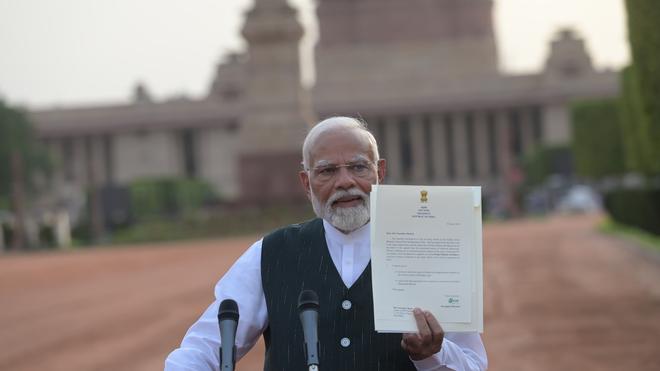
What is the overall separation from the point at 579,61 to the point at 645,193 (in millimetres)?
54980

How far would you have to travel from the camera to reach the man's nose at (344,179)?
4.24 meters

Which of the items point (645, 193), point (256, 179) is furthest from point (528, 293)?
point (256, 179)

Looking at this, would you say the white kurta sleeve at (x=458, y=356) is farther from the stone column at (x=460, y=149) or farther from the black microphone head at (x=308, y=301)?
the stone column at (x=460, y=149)

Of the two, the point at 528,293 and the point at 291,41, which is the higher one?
the point at 291,41

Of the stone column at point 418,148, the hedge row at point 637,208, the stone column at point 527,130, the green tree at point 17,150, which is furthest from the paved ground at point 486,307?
the stone column at point 418,148

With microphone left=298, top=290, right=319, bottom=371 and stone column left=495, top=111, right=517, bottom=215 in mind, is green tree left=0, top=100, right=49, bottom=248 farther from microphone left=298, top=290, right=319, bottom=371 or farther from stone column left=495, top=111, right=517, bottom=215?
microphone left=298, top=290, right=319, bottom=371

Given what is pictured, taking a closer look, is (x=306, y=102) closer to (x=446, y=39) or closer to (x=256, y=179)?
(x=256, y=179)

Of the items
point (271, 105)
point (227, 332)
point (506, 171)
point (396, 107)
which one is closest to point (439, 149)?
point (396, 107)

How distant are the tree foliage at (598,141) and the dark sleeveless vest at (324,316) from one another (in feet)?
132

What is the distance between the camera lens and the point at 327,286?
4.28m

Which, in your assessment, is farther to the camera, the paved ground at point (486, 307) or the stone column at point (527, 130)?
the stone column at point (527, 130)

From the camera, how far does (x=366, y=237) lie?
14.3 ft

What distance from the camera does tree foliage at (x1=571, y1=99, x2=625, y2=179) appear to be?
44.2 meters

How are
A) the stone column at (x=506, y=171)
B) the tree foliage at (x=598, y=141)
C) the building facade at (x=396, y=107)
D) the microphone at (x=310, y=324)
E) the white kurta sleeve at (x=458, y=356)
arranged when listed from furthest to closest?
the building facade at (x=396, y=107) → the stone column at (x=506, y=171) → the tree foliage at (x=598, y=141) → the white kurta sleeve at (x=458, y=356) → the microphone at (x=310, y=324)
